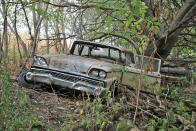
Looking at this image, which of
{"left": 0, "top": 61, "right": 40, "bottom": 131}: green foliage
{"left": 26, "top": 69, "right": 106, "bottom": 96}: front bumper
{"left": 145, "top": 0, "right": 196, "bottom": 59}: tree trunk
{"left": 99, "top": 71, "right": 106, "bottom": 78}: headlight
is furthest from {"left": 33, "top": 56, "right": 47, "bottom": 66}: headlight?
{"left": 145, "top": 0, "right": 196, "bottom": 59}: tree trunk

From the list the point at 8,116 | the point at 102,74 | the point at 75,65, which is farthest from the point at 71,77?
the point at 8,116

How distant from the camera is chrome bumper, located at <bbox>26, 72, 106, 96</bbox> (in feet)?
13.6

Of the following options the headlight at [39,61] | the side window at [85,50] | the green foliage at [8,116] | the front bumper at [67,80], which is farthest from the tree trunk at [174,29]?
the green foliage at [8,116]

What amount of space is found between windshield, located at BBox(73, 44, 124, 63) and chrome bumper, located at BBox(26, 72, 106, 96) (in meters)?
1.49

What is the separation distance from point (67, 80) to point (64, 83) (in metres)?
0.09

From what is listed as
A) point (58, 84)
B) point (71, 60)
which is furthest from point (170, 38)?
point (58, 84)

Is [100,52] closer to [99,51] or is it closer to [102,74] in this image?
[99,51]

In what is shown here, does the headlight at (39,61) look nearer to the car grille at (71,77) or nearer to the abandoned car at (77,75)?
the abandoned car at (77,75)

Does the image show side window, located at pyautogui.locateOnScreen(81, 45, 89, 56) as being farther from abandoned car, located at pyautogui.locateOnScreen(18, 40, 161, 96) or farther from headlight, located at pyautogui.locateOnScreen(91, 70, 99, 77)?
headlight, located at pyautogui.locateOnScreen(91, 70, 99, 77)

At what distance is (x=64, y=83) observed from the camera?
434 centimetres

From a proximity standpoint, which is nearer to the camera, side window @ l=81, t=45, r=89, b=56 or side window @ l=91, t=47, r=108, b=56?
side window @ l=91, t=47, r=108, b=56

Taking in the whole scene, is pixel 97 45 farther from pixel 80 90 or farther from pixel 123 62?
pixel 80 90

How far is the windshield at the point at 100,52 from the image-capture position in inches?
218

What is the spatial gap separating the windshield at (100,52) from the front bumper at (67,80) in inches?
54.8
